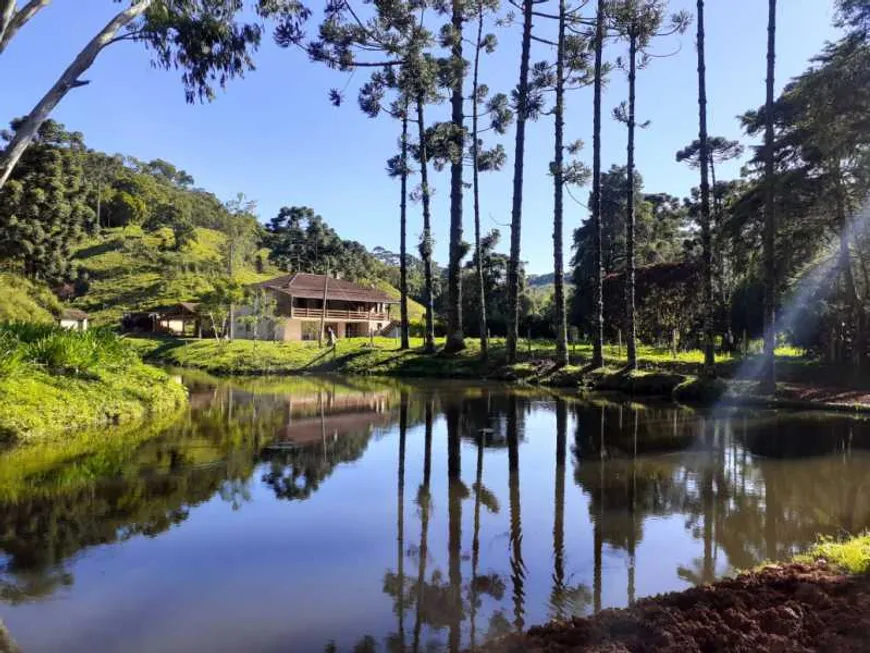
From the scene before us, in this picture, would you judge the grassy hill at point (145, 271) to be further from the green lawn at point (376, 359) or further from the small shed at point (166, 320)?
the green lawn at point (376, 359)

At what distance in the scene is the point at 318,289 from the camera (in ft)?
167

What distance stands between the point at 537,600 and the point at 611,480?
4.32m

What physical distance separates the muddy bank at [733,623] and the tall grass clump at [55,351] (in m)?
11.8

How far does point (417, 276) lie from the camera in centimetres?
7850

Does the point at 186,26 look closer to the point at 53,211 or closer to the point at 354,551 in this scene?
the point at 354,551

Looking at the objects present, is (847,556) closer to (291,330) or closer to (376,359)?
(376,359)

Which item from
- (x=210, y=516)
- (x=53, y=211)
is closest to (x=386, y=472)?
(x=210, y=516)

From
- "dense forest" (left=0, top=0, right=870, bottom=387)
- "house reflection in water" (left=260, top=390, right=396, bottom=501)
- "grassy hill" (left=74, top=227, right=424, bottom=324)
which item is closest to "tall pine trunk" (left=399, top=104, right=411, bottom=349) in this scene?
"dense forest" (left=0, top=0, right=870, bottom=387)

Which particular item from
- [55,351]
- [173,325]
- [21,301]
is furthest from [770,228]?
[173,325]

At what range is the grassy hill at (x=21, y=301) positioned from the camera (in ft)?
85.1

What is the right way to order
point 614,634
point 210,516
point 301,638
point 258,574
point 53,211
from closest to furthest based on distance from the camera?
point 614,634 < point 301,638 < point 258,574 < point 210,516 < point 53,211

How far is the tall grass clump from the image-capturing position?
12.2 metres

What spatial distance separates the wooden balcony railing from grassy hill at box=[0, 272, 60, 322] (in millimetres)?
16688

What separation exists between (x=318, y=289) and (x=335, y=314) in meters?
2.56
